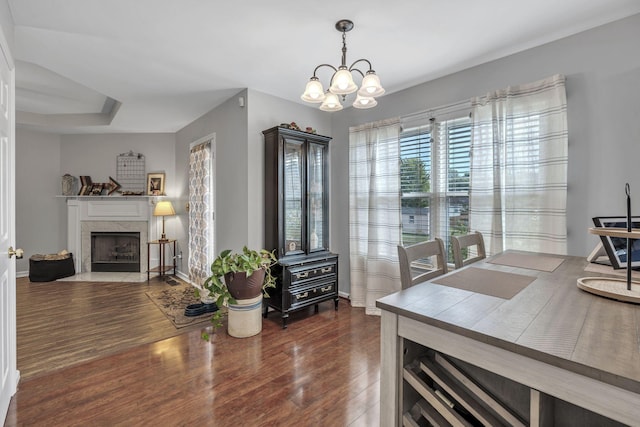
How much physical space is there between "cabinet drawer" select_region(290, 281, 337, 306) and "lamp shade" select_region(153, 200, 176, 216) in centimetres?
305

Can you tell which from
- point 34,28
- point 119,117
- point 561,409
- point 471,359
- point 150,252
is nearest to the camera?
point 471,359

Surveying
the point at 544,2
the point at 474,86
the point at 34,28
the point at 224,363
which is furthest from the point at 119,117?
the point at 544,2

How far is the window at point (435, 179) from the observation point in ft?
9.14

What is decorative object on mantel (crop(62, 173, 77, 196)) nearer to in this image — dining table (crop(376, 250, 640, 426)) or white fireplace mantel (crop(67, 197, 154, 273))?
white fireplace mantel (crop(67, 197, 154, 273))

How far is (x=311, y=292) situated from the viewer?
3096 mm

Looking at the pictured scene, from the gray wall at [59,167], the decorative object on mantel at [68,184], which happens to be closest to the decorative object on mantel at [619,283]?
the gray wall at [59,167]

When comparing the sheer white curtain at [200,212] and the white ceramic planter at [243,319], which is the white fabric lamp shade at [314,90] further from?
the sheer white curtain at [200,212]

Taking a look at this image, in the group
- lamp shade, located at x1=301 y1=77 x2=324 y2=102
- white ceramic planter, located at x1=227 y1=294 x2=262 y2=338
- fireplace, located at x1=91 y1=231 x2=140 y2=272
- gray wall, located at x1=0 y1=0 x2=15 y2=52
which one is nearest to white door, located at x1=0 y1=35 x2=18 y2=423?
gray wall, located at x1=0 y1=0 x2=15 y2=52

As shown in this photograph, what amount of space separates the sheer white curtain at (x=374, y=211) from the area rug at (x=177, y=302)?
5.74ft

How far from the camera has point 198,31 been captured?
2.12 metres

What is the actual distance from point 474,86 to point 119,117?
4.60 metres

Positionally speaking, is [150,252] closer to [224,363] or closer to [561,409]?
[224,363]

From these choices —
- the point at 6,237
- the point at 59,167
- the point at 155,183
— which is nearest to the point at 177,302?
the point at 6,237

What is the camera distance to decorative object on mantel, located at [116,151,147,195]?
17.3 feet
